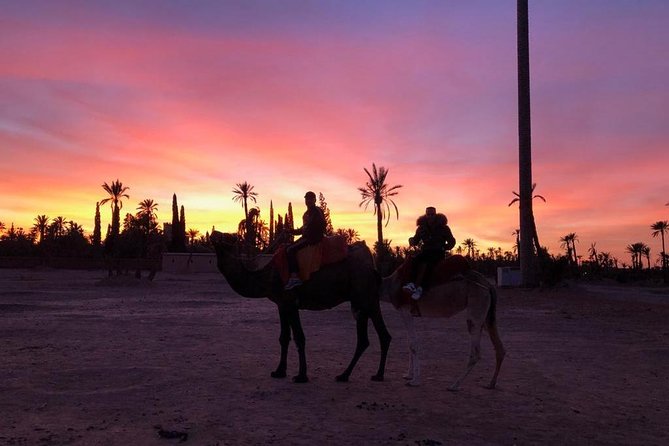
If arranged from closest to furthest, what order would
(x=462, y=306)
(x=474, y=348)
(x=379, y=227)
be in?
1. (x=474, y=348)
2. (x=462, y=306)
3. (x=379, y=227)

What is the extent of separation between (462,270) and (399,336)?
627 centimetres

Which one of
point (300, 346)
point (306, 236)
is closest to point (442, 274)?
point (306, 236)

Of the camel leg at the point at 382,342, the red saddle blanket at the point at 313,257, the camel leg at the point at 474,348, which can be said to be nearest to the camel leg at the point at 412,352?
the camel leg at the point at 382,342

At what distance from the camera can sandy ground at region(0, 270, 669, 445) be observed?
235 inches

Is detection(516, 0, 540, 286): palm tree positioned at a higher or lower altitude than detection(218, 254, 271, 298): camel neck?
higher

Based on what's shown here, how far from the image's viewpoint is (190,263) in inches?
2430

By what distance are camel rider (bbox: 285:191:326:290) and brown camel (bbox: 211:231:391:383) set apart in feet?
0.71

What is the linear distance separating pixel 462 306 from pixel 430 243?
1.05 meters

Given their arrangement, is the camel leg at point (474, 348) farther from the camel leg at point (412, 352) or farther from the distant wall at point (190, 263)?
the distant wall at point (190, 263)

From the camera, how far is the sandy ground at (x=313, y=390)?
5.98 m

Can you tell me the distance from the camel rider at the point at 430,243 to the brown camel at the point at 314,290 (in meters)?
0.75

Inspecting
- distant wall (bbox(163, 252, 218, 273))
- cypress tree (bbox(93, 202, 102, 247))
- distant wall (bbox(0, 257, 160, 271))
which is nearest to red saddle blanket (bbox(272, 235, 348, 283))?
distant wall (bbox(163, 252, 218, 273))

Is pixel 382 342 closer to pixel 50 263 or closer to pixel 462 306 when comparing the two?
pixel 462 306

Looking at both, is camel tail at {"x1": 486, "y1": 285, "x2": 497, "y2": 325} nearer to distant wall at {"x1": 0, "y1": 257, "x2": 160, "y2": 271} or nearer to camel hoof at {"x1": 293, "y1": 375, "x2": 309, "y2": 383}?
camel hoof at {"x1": 293, "y1": 375, "x2": 309, "y2": 383}
